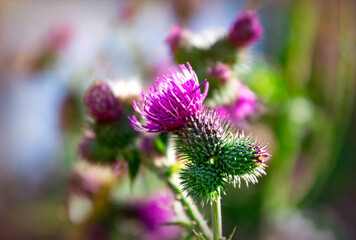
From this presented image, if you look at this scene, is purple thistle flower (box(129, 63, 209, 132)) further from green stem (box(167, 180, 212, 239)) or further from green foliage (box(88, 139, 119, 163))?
green foliage (box(88, 139, 119, 163))

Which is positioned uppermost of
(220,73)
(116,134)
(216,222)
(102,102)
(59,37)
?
(59,37)

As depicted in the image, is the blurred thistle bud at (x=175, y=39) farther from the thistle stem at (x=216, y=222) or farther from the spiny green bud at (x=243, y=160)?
the thistle stem at (x=216, y=222)

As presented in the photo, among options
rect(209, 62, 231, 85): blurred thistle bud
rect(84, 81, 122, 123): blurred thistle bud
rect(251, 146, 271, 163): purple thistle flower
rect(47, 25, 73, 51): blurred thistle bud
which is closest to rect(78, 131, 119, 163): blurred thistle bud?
rect(84, 81, 122, 123): blurred thistle bud

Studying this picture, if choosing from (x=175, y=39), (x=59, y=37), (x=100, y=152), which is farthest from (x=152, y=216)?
(x=59, y=37)

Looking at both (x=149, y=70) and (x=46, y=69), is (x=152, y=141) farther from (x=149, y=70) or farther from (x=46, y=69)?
(x=46, y=69)

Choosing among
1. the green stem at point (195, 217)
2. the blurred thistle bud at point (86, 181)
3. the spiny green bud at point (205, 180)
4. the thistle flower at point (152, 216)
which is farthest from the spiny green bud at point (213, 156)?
the blurred thistle bud at point (86, 181)

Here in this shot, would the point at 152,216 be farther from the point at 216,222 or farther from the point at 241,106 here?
the point at 216,222

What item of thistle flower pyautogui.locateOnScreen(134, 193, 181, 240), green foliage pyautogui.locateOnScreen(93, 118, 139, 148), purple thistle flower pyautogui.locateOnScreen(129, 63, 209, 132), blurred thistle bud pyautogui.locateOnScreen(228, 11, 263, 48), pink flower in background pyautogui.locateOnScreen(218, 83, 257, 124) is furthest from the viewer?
thistle flower pyautogui.locateOnScreen(134, 193, 181, 240)

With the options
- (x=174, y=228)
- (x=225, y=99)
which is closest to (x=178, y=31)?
(x=225, y=99)
